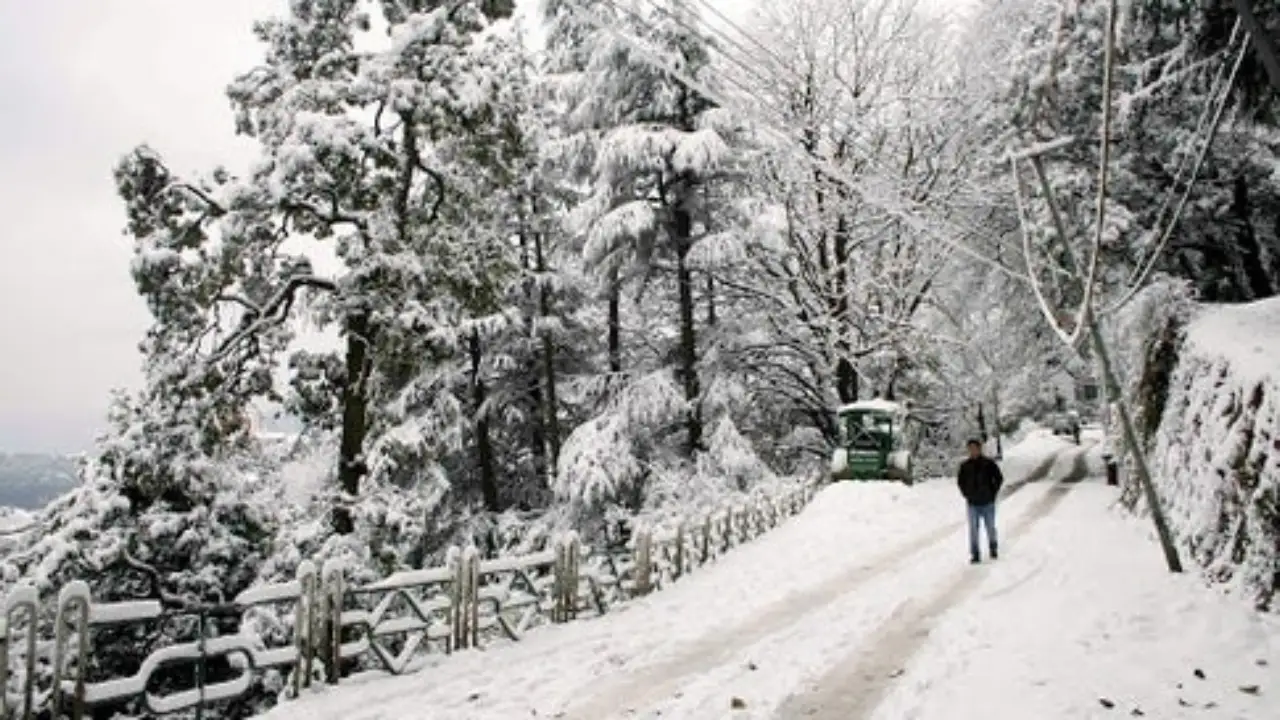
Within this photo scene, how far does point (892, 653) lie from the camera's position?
8086 millimetres

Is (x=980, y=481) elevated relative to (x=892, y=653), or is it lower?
elevated

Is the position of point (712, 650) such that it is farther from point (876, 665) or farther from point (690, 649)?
point (876, 665)

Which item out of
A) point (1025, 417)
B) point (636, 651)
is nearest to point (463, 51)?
point (636, 651)

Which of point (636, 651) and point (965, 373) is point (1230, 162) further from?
point (965, 373)

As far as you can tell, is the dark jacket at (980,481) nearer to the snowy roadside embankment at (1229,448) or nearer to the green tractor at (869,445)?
the snowy roadside embankment at (1229,448)

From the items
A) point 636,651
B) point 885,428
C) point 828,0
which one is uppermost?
point 828,0

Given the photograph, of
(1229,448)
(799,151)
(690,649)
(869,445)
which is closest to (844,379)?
(869,445)

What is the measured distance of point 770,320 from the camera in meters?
25.8

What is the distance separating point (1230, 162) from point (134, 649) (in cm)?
2104

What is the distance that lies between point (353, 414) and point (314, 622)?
6043 millimetres

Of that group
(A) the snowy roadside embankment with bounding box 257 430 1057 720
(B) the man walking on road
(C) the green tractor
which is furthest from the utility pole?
(C) the green tractor

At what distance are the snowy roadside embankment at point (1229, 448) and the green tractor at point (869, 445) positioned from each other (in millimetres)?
8945

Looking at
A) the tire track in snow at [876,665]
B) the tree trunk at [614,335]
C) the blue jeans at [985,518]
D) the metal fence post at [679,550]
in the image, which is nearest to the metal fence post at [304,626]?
the tire track in snow at [876,665]

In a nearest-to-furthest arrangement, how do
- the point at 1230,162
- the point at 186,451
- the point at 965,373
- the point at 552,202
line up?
the point at 186,451 < the point at 1230,162 < the point at 552,202 < the point at 965,373
